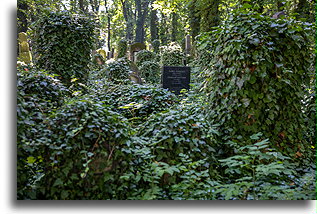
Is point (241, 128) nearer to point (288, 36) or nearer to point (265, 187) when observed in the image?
point (265, 187)

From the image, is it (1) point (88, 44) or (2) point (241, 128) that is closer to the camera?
(2) point (241, 128)

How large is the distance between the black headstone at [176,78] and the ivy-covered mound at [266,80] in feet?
12.1

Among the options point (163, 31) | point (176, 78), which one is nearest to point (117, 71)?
point (176, 78)

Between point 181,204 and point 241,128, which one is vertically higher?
point 241,128

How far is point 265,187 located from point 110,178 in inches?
57.0

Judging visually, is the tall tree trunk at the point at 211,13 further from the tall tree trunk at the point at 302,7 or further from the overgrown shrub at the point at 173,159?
the overgrown shrub at the point at 173,159

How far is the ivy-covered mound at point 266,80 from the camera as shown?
3127 mm

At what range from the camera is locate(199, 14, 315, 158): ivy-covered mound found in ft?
10.3

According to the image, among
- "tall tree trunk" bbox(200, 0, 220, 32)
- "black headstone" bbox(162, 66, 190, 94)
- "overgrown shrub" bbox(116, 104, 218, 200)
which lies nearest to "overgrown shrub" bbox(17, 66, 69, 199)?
"overgrown shrub" bbox(116, 104, 218, 200)

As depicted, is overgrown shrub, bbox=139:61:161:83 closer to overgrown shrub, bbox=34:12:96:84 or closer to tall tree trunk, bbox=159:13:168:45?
overgrown shrub, bbox=34:12:96:84

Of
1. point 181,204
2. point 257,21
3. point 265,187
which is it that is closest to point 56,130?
point 181,204

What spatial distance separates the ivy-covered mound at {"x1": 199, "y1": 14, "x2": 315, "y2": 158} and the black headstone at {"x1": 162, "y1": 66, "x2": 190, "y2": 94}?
146 inches
